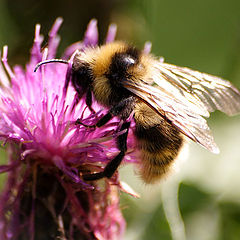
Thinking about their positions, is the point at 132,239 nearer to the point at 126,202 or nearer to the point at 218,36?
the point at 126,202

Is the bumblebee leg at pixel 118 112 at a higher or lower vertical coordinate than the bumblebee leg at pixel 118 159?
higher

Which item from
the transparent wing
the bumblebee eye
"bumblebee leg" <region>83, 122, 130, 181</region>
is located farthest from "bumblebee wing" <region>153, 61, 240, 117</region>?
"bumblebee leg" <region>83, 122, 130, 181</region>

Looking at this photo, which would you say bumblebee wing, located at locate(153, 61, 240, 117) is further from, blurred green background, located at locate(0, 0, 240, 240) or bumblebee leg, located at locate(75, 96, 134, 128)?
blurred green background, located at locate(0, 0, 240, 240)

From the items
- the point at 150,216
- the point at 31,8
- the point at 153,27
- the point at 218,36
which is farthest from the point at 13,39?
the point at 150,216

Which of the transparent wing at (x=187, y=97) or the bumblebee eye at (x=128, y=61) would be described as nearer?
the transparent wing at (x=187, y=97)

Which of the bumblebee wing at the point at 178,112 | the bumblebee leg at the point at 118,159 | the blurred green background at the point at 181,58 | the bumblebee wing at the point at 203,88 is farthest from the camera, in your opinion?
the blurred green background at the point at 181,58

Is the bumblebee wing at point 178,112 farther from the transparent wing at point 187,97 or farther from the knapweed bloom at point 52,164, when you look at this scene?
the knapweed bloom at point 52,164

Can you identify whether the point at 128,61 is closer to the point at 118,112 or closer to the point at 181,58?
the point at 118,112

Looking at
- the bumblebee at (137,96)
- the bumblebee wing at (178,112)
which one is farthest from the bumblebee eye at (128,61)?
the bumblebee wing at (178,112)

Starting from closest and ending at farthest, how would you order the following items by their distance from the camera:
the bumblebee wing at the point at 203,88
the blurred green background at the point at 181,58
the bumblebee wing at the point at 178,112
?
the bumblebee wing at the point at 178,112 → the bumblebee wing at the point at 203,88 → the blurred green background at the point at 181,58
